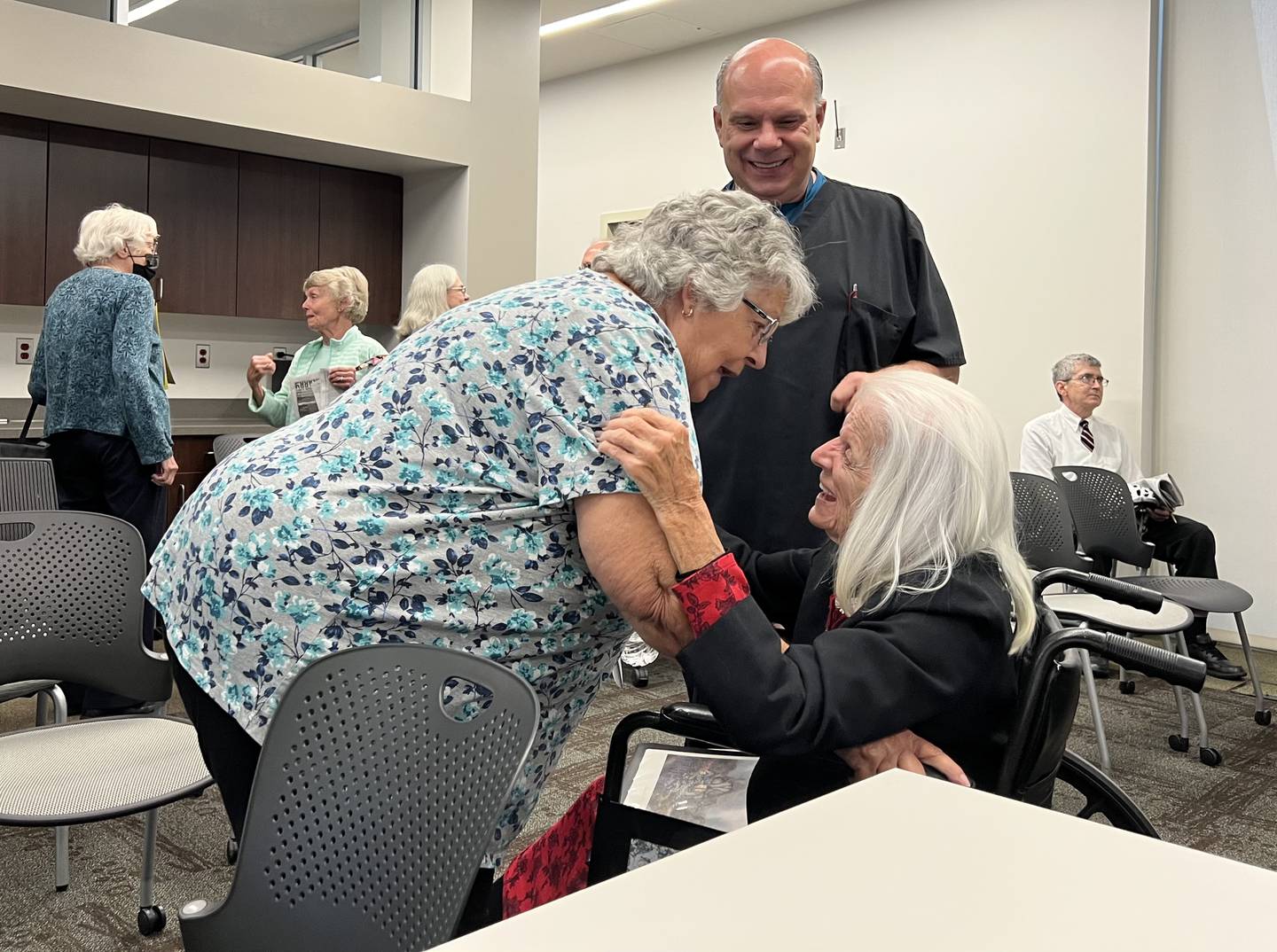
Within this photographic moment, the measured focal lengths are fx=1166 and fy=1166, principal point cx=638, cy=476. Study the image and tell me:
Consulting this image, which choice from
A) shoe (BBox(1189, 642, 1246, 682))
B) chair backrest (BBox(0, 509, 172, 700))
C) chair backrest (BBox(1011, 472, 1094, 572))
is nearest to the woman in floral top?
chair backrest (BBox(0, 509, 172, 700))

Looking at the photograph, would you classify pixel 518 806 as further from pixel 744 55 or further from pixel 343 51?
pixel 343 51

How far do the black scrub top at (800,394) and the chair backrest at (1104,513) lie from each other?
2.65 m

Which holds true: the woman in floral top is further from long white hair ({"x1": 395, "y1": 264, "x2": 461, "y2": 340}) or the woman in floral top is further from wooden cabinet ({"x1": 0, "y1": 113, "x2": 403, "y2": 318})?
wooden cabinet ({"x1": 0, "y1": 113, "x2": 403, "y2": 318})

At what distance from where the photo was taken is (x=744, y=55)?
2.21 m

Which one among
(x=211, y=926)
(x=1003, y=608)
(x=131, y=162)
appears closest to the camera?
(x=211, y=926)

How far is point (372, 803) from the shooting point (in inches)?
48.3

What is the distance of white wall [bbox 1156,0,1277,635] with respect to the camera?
5.71 metres

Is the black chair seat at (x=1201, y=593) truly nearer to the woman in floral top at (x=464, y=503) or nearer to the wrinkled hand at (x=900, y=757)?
the wrinkled hand at (x=900, y=757)

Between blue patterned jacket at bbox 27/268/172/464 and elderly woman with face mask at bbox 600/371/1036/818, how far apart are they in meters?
2.99

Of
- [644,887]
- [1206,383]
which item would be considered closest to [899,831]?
[644,887]

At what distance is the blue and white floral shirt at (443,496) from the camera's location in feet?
4.37

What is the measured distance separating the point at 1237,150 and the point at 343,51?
4503mm

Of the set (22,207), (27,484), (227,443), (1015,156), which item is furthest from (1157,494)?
(22,207)

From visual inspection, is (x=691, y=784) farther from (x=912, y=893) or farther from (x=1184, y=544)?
(x=1184, y=544)
